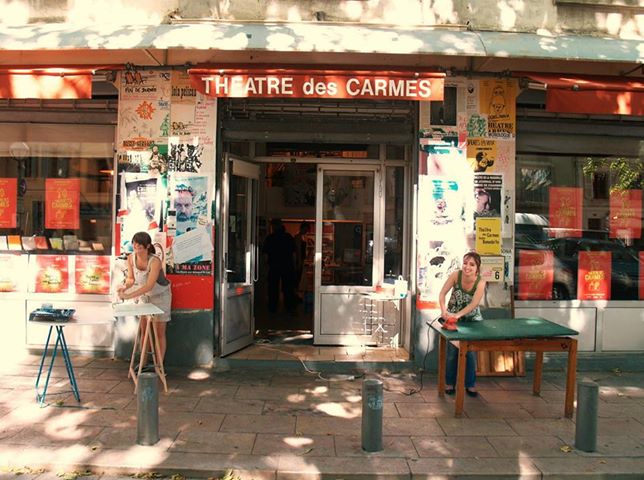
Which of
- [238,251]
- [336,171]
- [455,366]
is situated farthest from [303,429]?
[336,171]

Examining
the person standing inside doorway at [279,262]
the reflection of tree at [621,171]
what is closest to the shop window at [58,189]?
the person standing inside doorway at [279,262]

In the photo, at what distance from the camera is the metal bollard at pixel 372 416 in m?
4.90

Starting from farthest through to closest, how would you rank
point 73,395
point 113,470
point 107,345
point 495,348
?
point 107,345, point 73,395, point 495,348, point 113,470

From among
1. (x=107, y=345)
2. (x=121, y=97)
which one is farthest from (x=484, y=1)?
(x=107, y=345)

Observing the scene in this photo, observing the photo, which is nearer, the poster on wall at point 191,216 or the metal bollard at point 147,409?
the metal bollard at point 147,409

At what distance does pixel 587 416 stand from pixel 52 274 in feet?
22.2

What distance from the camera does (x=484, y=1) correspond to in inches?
292

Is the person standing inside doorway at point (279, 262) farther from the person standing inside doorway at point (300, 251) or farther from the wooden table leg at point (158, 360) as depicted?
the wooden table leg at point (158, 360)

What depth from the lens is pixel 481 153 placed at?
7.55 meters

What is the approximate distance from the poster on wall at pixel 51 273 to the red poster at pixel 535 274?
617cm

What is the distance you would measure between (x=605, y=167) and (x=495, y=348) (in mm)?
3834

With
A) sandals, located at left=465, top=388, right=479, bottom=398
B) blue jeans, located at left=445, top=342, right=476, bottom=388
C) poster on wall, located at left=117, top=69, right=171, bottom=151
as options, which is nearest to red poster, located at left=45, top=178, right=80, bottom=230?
poster on wall, located at left=117, top=69, right=171, bottom=151

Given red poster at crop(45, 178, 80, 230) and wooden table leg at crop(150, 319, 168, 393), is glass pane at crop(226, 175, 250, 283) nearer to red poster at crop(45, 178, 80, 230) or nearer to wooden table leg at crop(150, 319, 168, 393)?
wooden table leg at crop(150, 319, 168, 393)

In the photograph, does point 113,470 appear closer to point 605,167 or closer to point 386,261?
point 386,261
